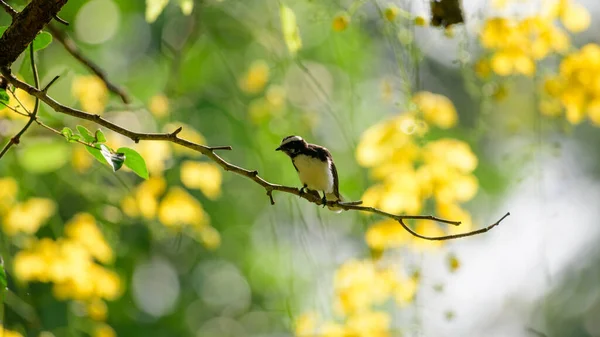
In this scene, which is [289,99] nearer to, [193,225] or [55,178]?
[193,225]

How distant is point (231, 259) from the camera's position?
627cm

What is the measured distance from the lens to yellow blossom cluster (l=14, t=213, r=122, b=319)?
3.73 meters

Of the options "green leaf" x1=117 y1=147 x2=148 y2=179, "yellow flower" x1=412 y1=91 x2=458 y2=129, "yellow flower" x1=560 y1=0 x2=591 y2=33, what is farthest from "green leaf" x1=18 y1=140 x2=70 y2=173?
"yellow flower" x1=560 y1=0 x2=591 y2=33

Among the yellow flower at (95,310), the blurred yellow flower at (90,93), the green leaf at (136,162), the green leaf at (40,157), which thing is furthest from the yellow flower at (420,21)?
the yellow flower at (95,310)

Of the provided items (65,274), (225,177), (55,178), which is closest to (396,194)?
(65,274)

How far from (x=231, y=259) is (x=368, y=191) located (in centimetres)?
280

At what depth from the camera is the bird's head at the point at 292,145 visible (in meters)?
3.10

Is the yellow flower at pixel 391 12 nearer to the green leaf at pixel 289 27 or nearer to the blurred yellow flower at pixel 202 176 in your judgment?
the green leaf at pixel 289 27

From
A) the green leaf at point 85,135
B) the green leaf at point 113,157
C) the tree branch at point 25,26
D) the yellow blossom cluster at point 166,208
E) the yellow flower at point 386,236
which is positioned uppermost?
the yellow blossom cluster at point 166,208

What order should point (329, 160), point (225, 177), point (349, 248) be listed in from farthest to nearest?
point (225, 177) → point (349, 248) → point (329, 160)

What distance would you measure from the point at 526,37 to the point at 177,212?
187 cm

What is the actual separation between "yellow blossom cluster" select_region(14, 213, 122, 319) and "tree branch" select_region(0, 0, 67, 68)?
2132 millimetres

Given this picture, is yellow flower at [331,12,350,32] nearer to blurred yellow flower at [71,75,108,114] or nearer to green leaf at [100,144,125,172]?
green leaf at [100,144,125,172]

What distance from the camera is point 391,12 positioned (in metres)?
2.58
